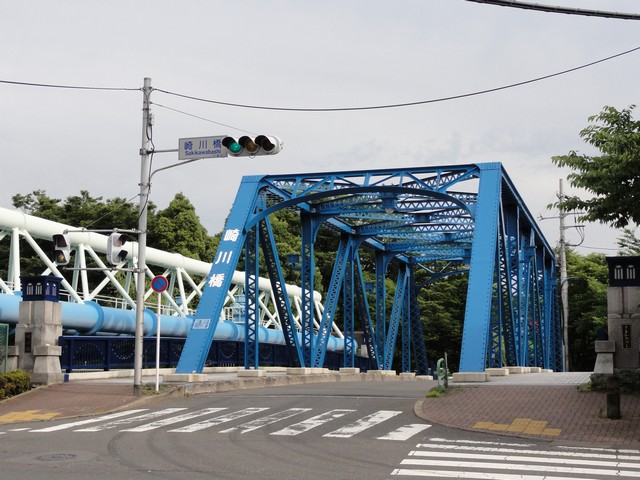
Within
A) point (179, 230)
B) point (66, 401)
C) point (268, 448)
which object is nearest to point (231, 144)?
point (66, 401)

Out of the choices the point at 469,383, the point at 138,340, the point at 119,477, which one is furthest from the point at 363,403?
the point at 119,477

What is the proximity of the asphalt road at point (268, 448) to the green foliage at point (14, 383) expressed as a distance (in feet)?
14.3

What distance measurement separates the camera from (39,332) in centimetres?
2408

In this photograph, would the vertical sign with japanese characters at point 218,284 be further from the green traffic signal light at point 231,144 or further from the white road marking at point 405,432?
the white road marking at point 405,432

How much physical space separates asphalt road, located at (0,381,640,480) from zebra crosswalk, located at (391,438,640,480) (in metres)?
0.02

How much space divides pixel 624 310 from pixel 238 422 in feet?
30.6

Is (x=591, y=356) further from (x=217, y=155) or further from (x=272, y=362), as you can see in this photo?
(x=217, y=155)

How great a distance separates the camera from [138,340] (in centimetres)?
2186

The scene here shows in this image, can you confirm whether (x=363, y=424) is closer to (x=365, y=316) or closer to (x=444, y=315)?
(x=365, y=316)

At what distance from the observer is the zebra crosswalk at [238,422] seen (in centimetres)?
1580

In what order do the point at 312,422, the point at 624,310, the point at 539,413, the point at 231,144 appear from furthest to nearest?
the point at 624,310
the point at 231,144
the point at 539,413
the point at 312,422

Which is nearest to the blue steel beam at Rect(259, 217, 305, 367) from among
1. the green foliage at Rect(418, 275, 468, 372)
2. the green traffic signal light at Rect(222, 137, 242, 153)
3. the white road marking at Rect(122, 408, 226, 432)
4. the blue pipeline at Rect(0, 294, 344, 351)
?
the blue pipeline at Rect(0, 294, 344, 351)

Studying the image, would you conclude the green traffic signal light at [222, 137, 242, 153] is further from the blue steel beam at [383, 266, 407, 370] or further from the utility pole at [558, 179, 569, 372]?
the utility pole at [558, 179, 569, 372]

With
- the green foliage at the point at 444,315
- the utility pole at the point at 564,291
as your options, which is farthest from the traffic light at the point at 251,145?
the green foliage at the point at 444,315
